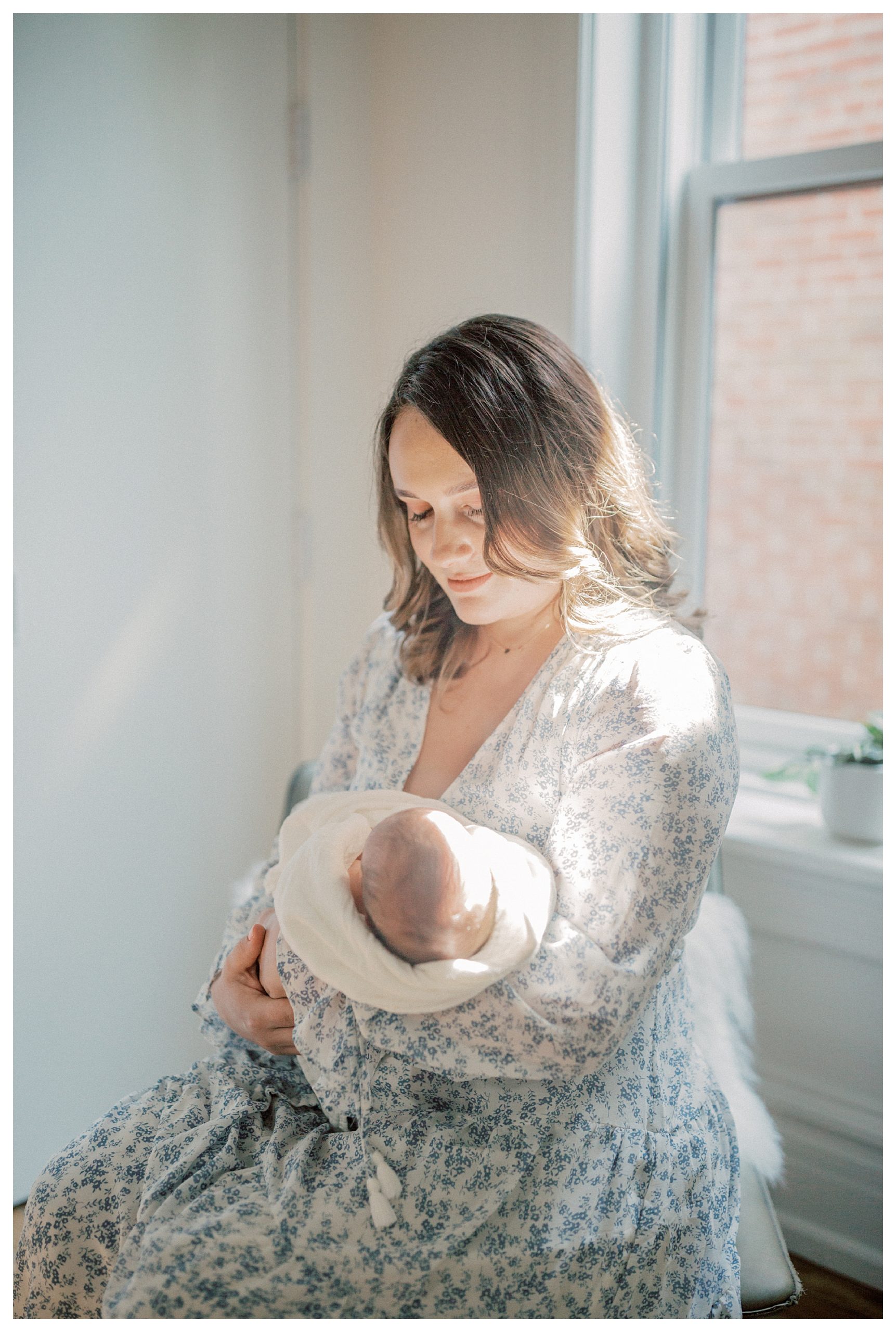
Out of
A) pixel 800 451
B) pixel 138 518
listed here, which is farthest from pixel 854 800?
pixel 138 518

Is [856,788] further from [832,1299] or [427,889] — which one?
[427,889]

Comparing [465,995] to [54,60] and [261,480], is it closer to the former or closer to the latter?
[261,480]

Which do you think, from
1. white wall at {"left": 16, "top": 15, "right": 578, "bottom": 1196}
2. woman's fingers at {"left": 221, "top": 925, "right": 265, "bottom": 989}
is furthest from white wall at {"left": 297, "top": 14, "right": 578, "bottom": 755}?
woman's fingers at {"left": 221, "top": 925, "right": 265, "bottom": 989}

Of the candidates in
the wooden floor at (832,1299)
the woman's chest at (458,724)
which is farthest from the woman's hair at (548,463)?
the wooden floor at (832,1299)

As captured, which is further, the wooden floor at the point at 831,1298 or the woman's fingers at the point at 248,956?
the wooden floor at the point at 831,1298

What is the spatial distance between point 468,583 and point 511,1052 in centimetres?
56

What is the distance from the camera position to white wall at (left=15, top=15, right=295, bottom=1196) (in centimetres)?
174

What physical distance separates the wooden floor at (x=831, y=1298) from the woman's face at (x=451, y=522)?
1.24m

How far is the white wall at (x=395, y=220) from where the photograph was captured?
1.78m

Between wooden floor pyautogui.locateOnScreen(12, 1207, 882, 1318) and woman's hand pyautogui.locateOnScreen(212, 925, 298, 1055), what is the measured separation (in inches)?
30.4

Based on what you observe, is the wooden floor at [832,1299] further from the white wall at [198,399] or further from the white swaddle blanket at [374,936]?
→ the white wall at [198,399]

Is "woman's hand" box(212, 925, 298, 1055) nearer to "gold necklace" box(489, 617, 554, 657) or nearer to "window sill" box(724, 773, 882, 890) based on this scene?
"gold necklace" box(489, 617, 554, 657)

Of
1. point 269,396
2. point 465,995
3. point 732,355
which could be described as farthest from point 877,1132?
point 269,396

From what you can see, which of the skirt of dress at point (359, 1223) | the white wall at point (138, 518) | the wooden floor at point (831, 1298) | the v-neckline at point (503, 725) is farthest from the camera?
the white wall at point (138, 518)
